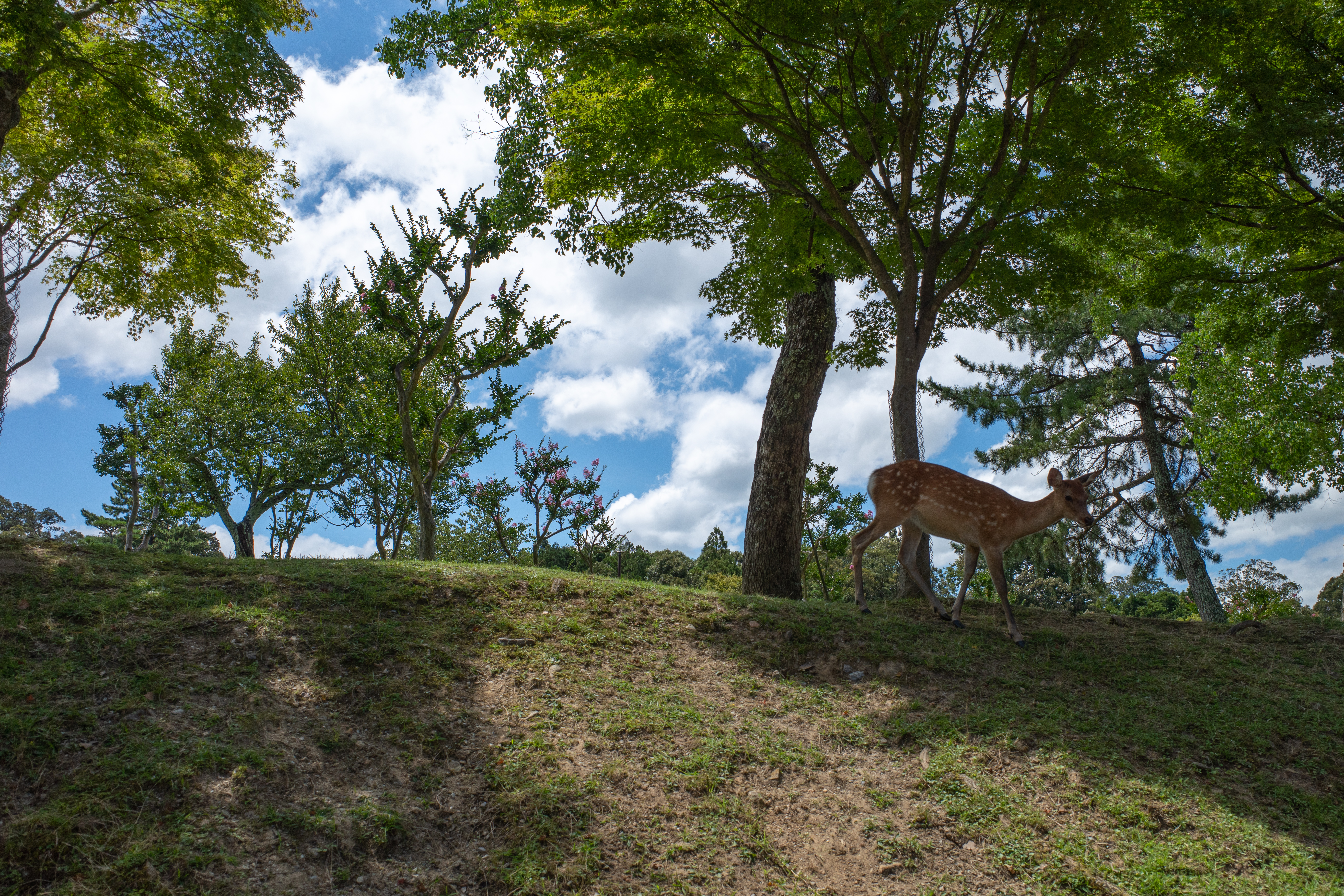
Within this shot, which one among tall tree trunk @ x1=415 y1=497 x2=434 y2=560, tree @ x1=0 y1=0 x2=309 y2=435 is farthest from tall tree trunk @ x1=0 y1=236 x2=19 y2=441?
tall tree trunk @ x1=415 y1=497 x2=434 y2=560

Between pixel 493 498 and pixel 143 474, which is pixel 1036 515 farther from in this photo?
pixel 143 474

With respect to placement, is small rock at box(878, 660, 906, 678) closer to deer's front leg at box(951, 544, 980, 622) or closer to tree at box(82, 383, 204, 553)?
deer's front leg at box(951, 544, 980, 622)

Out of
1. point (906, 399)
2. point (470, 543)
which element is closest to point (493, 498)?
point (470, 543)

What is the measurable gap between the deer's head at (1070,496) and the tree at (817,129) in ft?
6.74

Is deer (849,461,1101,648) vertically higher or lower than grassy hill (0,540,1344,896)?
higher

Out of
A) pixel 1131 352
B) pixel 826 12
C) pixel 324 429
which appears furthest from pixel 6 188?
pixel 1131 352

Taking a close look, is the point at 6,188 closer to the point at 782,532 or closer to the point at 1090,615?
the point at 782,532

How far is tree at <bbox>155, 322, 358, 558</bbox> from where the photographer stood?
23.0m

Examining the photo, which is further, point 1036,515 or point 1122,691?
point 1036,515

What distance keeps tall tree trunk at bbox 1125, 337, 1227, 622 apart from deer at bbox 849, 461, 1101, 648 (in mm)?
13442

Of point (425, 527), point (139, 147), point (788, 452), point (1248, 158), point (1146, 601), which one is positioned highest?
point (139, 147)

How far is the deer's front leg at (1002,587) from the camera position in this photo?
698 centimetres

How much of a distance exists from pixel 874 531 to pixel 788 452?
2.91m

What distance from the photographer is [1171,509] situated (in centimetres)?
1841
